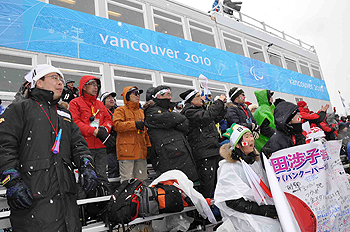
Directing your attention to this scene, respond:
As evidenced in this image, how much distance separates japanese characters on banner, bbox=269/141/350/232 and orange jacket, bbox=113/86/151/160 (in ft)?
6.72

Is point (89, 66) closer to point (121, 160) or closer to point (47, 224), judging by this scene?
point (121, 160)

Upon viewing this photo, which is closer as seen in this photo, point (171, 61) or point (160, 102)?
point (160, 102)

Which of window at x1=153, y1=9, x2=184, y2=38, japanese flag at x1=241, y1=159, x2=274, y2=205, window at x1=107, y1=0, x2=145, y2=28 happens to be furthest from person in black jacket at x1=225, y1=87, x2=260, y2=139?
A: window at x1=153, y1=9, x2=184, y2=38

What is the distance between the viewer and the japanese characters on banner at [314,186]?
9.46ft

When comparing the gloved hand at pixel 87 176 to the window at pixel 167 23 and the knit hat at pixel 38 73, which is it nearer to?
the knit hat at pixel 38 73

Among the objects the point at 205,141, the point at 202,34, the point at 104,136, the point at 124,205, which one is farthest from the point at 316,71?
the point at 124,205

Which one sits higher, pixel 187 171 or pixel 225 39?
pixel 225 39

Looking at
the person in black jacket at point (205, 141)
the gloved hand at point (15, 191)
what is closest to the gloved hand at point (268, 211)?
the person in black jacket at point (205, 141)

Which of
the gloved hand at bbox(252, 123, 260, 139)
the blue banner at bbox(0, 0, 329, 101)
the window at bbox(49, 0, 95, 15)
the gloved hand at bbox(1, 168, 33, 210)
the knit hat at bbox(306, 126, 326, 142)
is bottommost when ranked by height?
the gloved hand at bbox(1, 168, 33, 210)

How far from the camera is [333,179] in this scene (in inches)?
131

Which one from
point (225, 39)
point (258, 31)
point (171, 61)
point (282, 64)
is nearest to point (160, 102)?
point (171, 61)

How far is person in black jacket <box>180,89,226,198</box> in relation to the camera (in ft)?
13.2

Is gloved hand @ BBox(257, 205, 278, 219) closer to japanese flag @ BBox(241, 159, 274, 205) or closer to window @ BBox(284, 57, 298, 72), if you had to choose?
japanese flag @ BBox(241, 159, 274, 205)

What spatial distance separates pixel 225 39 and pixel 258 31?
366 centimetres
